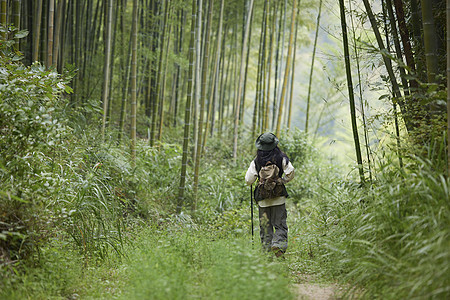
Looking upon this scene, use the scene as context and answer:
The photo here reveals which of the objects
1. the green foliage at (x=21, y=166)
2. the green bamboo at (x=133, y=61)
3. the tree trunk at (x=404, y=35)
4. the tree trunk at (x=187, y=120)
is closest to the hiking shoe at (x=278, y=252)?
the tree trunk at (x=404, y=35)

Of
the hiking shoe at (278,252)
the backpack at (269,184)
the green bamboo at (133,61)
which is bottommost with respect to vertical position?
the hiking shoe at (278,252)

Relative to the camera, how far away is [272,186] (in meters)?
3.96

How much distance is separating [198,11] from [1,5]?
297 cm

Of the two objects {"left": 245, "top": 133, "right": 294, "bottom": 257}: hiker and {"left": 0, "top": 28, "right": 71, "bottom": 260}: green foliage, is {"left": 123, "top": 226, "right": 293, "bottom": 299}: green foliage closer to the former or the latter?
{"left": 0, "top": 28, "right": 71, "bottom": 260}: green foliage

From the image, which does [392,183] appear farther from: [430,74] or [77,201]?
[77,201]

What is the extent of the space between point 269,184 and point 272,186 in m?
0.04

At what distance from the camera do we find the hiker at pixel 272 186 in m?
3.97

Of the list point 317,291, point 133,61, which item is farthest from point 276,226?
point 133,61

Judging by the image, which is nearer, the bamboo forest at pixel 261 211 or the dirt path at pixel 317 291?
the bamboo forest at pixel 261 211

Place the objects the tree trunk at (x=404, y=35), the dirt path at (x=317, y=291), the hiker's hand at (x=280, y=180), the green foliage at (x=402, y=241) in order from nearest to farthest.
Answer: the green foliage at (x=402, y=241), the dirt path at (x=317, y=291), the tree trunk at (x=404, y=35), the hiker's hand at (x=280, y=180)

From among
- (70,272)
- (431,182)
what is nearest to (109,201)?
(70,272)

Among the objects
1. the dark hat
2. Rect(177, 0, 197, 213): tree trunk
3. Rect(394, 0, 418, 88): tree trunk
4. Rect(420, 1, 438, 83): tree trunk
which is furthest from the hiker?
Rect(177, 0, 197, 213): tree trunk

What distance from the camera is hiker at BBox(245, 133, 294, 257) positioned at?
3.97 metres

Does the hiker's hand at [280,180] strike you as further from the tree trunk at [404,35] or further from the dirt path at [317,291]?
the tree trunk at [404,35]
